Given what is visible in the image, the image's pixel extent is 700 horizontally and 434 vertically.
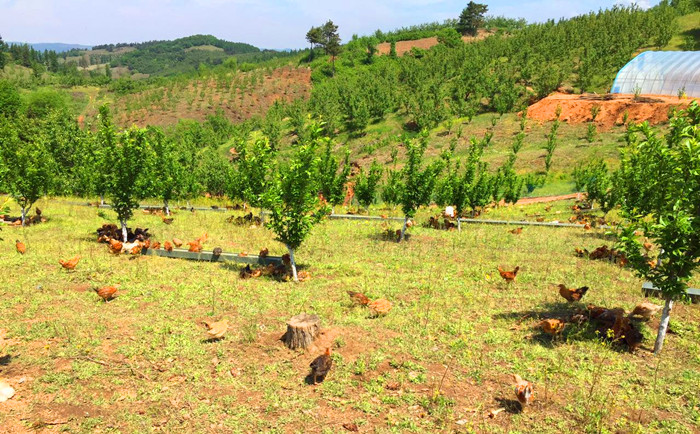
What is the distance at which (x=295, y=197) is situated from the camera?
13.7m

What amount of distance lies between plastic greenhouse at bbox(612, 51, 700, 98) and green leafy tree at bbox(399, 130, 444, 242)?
1839 inches

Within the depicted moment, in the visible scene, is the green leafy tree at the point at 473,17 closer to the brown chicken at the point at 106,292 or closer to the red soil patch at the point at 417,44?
the red soil patch at the point at 417,44

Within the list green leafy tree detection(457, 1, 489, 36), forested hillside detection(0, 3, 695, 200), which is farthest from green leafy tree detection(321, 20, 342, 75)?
green leafy tree detection(457, 1, 489, 36)

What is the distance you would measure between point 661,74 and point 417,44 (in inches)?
2790

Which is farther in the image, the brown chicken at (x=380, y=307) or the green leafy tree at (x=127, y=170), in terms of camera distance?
the green leafy tree at (x=127, y=170)

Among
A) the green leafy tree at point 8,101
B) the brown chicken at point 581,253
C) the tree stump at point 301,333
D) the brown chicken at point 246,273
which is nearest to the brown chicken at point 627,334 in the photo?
the tree stump at point 301,333

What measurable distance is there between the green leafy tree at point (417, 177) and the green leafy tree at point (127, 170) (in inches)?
480

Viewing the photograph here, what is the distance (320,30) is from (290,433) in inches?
4283

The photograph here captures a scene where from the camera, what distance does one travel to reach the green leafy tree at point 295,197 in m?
13.4

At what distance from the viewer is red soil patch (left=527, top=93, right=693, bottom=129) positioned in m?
45.2

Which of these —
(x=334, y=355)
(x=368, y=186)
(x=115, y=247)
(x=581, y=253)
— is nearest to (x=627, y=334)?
(x=334, y=355)

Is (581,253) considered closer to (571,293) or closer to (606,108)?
(571,293)

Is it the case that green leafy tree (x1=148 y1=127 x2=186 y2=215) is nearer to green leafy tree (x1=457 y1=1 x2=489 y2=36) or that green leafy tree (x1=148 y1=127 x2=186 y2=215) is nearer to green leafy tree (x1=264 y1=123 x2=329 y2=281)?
green leafy tree (x1=264 y1=123 x2=329 y2=281)

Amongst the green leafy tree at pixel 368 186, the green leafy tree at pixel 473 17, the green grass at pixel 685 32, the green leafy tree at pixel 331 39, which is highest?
the green leafy tree at pixel 473 17
